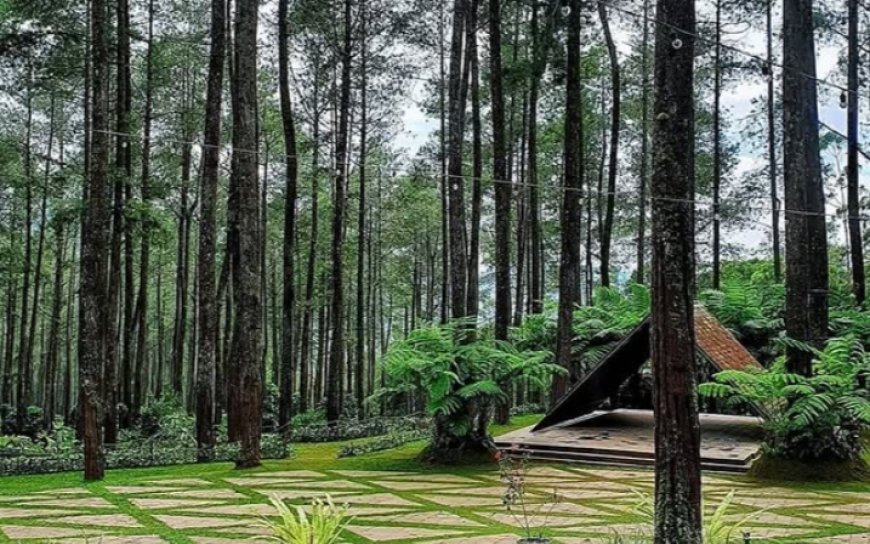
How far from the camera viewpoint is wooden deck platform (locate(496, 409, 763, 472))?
8.64m

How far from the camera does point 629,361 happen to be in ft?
35.8

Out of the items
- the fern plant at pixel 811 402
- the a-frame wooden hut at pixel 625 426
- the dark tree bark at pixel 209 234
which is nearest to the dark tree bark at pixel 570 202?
the a-frame wooden hut at pixel 625 426

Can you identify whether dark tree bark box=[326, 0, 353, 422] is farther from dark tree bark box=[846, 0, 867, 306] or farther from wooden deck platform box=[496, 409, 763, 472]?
dark tree bark box=[846, 0, 867, 306]

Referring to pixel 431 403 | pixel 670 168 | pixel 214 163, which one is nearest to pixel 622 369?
pixel 431 403

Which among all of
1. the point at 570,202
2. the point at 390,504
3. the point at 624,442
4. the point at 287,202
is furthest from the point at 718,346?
the point at 287,202

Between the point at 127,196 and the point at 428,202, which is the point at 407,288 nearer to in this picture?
the point at 428,202

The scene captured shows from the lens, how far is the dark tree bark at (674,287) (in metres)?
4.27

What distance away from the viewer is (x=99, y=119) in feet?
27.2

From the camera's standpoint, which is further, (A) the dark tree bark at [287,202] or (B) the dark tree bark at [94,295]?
(A) the dark tree bark at [287,202]

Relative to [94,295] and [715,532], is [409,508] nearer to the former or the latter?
[715,532]

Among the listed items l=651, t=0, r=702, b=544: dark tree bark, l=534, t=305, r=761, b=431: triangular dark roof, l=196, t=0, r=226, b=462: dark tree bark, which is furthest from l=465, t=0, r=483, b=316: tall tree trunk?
l=651, t=0, r=702, b=544: dark tree bark

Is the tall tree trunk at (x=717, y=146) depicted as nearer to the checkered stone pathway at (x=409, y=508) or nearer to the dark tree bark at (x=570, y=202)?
the dark tree bark at (x=570, y=202)

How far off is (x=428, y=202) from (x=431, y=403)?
56.8 ft

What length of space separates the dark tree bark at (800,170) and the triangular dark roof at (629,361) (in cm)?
109
